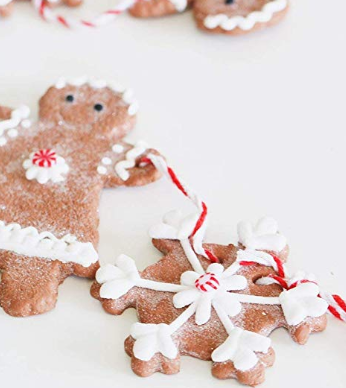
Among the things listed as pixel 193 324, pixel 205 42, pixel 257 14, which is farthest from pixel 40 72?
pixel 193 324

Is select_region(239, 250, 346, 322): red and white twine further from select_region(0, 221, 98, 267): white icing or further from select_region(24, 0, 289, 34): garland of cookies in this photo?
select_region(24, 0, 289, 34): garland of cookies

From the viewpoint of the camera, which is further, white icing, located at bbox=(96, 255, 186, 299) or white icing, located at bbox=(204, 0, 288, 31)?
white icing, located at bbox=(204, 0, 288, 31)

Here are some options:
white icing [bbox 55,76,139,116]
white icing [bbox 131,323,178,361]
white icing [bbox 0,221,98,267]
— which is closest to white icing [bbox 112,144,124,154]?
white icing [bbox 55,76,139,116]

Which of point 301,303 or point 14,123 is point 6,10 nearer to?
point 14,123

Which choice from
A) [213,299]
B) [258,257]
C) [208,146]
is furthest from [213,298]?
[208,146]

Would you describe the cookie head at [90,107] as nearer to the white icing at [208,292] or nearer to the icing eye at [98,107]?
the icing eye at [98,107]

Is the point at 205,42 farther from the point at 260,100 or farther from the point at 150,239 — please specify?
the point at 150,239
